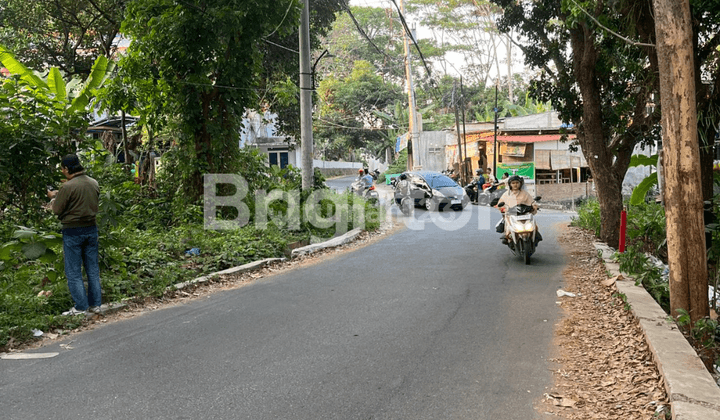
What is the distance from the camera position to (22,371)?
533 cm

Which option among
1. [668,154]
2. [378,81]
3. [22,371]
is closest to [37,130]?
[22,371]

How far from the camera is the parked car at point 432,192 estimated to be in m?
23.0

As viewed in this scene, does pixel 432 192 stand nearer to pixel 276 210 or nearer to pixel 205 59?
pixel 276 210

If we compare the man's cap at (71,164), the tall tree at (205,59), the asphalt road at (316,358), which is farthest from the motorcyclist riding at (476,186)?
the man's cap at (71,164)

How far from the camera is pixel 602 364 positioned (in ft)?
18.2

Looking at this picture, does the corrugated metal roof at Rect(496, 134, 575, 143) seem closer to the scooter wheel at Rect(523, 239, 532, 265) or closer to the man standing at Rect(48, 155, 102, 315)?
the scooter wheel at Rect(523, 239, 532, 265)

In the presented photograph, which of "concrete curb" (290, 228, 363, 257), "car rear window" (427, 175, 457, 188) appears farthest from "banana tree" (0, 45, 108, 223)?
"car rear window" (427, 175, 457, 188)

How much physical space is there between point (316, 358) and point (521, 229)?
6.11 m

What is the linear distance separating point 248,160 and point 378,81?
3621 centimetres

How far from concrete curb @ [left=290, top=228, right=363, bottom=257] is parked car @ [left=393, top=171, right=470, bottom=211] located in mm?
7541

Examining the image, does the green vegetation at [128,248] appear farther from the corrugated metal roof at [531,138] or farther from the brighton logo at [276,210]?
the corrugated metal roof at [531,138]

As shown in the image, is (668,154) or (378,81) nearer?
(668,154)

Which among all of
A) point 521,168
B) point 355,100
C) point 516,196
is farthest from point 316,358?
point 355,100

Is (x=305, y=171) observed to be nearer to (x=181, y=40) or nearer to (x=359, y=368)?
(x=181, y=40)
